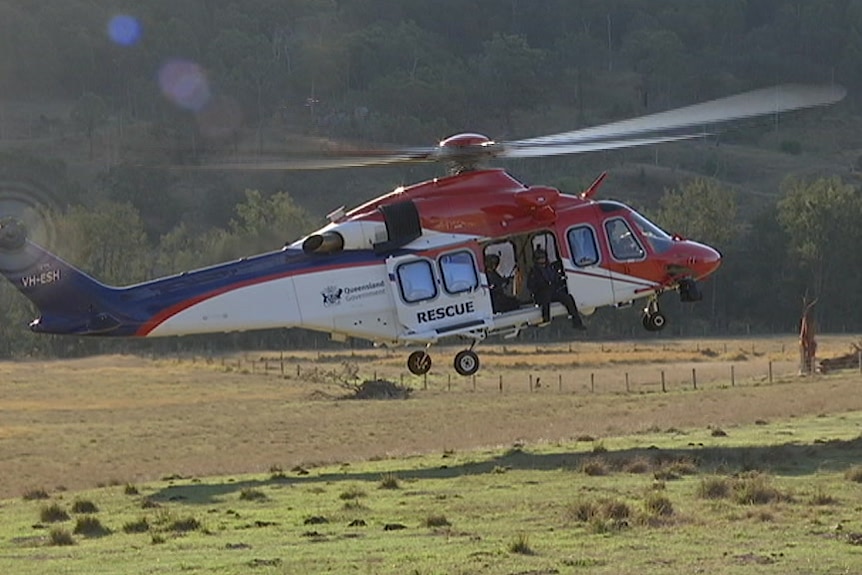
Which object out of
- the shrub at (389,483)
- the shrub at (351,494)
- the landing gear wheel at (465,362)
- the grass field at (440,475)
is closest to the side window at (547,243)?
the landing gear wheel at (465,362)

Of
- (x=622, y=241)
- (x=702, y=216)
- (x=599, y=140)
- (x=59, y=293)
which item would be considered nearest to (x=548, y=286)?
(x=622, y=241)

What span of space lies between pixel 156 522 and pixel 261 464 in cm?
1536

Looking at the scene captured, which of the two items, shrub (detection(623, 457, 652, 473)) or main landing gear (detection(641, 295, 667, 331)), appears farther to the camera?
main landing gear (detection(641, 295, 667, 331))

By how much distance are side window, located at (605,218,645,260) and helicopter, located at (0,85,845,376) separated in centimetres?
2

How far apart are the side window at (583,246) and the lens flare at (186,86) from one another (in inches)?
5607

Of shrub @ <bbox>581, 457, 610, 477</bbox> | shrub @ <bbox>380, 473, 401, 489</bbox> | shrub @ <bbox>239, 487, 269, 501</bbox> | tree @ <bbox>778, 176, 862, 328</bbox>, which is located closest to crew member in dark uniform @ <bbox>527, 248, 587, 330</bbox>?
shrub @ <bbox>581, 457, 610, 477</bbox>

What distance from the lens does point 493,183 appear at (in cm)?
3328

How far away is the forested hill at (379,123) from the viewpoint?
110 metres

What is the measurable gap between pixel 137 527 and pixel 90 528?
829 millimetres

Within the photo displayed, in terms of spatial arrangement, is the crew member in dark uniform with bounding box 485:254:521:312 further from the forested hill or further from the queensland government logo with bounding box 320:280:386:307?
the forested hill

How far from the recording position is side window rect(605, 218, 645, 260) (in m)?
34.0

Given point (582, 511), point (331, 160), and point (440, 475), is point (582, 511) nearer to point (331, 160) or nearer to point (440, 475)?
point (440, 475)

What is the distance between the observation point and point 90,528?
27156 millimetres

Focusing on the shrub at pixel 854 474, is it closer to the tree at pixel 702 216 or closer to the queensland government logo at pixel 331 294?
the queensland government logo at pixel 331 294
